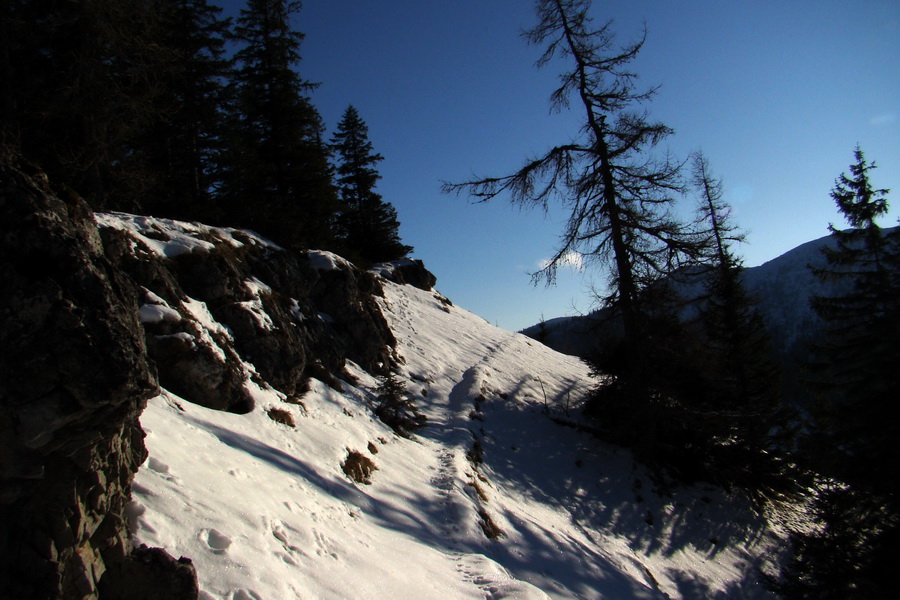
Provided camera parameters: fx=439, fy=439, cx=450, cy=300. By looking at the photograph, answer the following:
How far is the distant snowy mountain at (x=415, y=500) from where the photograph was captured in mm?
4465

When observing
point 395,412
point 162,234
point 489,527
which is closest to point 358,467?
point 489,527

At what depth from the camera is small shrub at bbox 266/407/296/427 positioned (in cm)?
825

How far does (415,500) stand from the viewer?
7961mm

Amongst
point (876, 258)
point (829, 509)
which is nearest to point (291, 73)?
point (876, 258)

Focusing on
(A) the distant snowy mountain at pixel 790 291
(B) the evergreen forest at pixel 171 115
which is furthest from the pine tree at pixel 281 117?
(A) the distant snowy mountain at pixel 790 291

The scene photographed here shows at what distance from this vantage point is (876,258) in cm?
1196

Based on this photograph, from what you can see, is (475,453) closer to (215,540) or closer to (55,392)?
(215,540)

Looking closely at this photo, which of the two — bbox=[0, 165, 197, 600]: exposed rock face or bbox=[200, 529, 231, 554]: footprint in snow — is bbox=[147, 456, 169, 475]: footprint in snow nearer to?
bbox=[200, 529, 231, 554]: footprint in snow

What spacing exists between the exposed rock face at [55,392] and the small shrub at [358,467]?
4549 mm

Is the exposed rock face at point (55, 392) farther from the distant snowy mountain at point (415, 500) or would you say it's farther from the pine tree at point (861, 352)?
the pine tree at point (861, 352)

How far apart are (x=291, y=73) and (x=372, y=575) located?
21.9 metres

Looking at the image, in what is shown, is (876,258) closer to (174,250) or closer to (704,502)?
(704,502)

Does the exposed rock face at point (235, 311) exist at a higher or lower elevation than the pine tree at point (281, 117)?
lower

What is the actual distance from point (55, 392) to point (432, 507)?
253 inches
